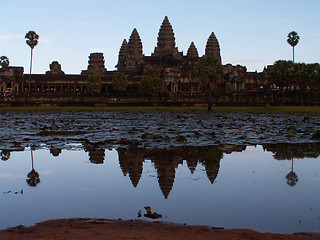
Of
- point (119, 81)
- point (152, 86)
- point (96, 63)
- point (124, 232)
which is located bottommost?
point (124, 232)

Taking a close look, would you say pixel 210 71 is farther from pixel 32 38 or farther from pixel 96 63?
pixel 96 63

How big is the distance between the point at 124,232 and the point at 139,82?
9643 cm

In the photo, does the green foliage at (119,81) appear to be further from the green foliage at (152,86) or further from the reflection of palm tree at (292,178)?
the reflection of palm tree at (292,178)

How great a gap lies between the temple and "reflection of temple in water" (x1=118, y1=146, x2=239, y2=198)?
187ft

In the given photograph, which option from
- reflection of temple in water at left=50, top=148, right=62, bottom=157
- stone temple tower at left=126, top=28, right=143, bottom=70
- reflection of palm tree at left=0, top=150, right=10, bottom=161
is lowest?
reflection of palm tree at left=0, top=150, right=10, bottom=161

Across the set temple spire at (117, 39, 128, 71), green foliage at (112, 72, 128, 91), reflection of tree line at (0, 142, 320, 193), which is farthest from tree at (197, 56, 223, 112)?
temple spire at (117, 39, 128, 71)

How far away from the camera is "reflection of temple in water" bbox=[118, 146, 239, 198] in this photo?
7312 millimetres

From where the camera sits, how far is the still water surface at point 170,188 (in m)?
5.11

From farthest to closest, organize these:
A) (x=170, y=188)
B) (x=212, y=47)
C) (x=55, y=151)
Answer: (x=212, y=47)
(x=55, y=151)
(x=170, y=188)

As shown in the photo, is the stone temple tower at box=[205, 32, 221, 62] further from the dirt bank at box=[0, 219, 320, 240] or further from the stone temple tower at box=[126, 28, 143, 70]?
the dirt bank at box=[0, 219, 320, 240]

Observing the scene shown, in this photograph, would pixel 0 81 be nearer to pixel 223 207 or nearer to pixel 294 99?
pixel 294 99

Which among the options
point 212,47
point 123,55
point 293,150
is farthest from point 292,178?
point 123,55

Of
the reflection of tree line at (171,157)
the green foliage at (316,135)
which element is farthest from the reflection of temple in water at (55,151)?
the green foliage at (316,135)

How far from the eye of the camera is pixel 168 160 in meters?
9.00
